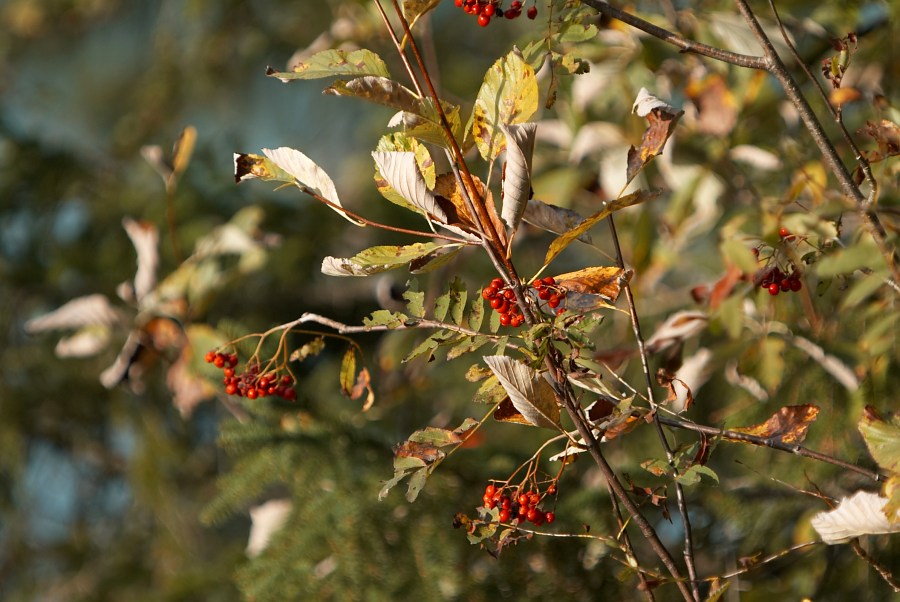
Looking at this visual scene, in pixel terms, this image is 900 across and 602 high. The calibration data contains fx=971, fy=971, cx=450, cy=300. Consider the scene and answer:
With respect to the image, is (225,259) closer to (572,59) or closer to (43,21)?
(572,59)

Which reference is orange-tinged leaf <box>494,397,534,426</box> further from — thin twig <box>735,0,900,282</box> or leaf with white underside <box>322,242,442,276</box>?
thin twig <box>735,0,900,282</box>

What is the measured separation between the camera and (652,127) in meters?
0.62

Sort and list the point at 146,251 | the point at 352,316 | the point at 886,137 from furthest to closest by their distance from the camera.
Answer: the point at 352,316
the point at 146,251
the point at 886,137

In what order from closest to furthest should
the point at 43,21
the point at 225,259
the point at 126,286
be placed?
the point at 126,286, the point at 225,259, the point at 43,21

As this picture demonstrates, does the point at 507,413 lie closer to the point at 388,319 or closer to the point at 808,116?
the point at 388,319

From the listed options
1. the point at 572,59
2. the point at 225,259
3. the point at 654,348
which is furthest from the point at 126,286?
the point at 572,59

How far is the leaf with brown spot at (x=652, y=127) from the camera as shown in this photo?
60cm

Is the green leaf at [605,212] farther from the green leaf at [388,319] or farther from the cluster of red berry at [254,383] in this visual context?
the cluster of red berry at [254,383]

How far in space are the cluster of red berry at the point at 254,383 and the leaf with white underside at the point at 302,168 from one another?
19 cm

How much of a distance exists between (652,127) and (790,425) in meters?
0.23

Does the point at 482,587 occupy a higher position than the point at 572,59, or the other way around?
the point at 572,59

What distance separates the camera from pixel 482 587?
1103 mm

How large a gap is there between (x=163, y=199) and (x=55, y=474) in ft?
3.00

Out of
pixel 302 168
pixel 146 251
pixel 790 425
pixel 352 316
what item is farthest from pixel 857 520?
pixel 352 316
